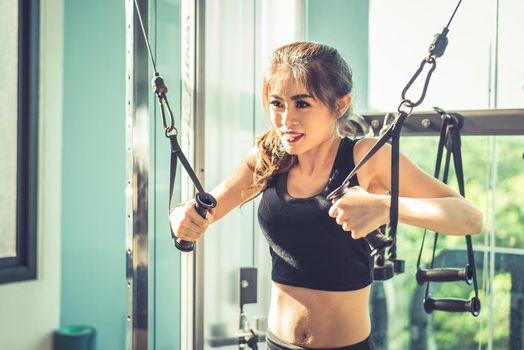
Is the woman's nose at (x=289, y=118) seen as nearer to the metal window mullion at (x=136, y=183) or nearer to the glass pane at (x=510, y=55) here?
the metal window mullion at (x=136, y=183)

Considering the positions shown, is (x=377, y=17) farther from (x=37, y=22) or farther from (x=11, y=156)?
(x=11, y=156)

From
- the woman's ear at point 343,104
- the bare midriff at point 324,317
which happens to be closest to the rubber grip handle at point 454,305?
the bare midriff at point 324,317

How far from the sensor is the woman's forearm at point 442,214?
3.43 feet

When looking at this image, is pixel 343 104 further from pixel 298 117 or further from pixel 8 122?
pixel 8 122

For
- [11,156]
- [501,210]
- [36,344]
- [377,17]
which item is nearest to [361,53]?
[377,17]

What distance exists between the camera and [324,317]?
1.20 meters

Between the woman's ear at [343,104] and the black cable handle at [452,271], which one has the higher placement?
the woman's ear at [343,104]

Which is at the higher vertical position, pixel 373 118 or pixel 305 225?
pixel 373 118

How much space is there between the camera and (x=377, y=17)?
6.53ft

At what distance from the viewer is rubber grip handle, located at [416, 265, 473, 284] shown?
1336 mm

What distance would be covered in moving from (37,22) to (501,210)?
195cm

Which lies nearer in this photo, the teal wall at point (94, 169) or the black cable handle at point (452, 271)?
the black cable handle at point (452, 271)

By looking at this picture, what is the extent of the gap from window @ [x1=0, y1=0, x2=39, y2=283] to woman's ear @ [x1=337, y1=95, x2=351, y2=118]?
1438mm

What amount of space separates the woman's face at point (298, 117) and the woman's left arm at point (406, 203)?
0.39ft
